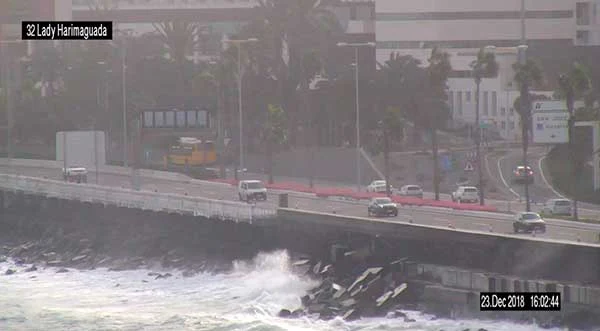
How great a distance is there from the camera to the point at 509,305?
5081 cm

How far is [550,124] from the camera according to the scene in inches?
3310

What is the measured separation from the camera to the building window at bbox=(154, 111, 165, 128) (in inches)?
4311

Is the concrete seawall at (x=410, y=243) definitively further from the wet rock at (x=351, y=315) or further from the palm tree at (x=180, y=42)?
the palm tree at (x=180, y=42)

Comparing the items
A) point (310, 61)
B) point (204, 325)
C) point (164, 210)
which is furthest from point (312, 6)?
point (204, 325)

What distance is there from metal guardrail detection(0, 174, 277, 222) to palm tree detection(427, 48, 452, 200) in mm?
17134

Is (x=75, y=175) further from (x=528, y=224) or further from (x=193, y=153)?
(x=528, y=224)

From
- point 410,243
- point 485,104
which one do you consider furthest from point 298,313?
point 485,104

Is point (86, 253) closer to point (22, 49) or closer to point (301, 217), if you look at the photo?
point (301, 217)

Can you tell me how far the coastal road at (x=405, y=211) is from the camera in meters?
62.4

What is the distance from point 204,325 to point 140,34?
94610 mm

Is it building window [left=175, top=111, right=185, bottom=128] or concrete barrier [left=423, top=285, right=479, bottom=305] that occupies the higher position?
building window [left=175, top=111, right=185, bottom=128]

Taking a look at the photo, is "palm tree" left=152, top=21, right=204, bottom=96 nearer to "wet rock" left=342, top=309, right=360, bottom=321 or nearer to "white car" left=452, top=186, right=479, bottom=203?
"white car" left=452, top=186, right=479, bottom=203

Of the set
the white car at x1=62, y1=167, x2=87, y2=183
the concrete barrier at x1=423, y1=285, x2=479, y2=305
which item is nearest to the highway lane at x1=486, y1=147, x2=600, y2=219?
the concrete barrier at x1=423, y1=285, x2=479, y2=305

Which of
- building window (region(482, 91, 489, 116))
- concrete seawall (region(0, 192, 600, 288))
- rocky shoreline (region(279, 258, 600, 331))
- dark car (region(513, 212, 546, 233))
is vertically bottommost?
rocky shoreline (region(279, 258, 600, 331))
